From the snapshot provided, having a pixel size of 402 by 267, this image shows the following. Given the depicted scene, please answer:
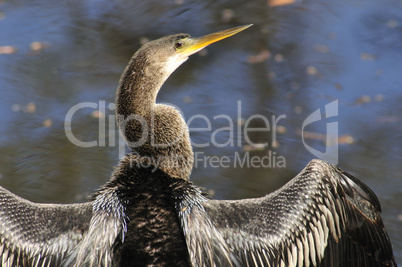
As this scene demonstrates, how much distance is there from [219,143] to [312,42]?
2437 mm

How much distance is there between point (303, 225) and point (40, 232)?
1.99 meters

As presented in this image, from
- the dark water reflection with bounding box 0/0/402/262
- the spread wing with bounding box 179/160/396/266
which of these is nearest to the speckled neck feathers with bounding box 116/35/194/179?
the spread wing with bounding box 179/160/396/266

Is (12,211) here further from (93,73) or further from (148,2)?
(148,2)

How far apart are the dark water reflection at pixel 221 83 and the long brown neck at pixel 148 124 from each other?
1987 millimetres

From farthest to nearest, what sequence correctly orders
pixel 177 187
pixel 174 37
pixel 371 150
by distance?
pixel 371 150
pixel 174 37
pixel 177 187

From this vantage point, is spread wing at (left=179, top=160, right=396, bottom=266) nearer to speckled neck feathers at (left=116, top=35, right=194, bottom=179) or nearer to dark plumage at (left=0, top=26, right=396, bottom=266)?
dark plumage at (left=0, top=26, right=396, bottom=266)

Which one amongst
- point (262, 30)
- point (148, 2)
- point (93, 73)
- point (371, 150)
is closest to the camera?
point (371, 150)

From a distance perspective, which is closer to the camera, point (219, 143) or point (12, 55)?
point (219, 143)

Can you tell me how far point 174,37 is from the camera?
16.4 feet

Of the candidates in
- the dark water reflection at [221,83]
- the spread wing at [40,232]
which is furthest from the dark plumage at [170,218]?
the dark water reflection at [221,83]

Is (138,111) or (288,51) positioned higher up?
(288,51)

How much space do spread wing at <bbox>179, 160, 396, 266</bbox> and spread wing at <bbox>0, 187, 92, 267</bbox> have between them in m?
0.84

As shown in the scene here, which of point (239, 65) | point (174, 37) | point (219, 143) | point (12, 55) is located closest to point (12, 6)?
point (12, 55)

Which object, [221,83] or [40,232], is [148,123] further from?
[221,83]
